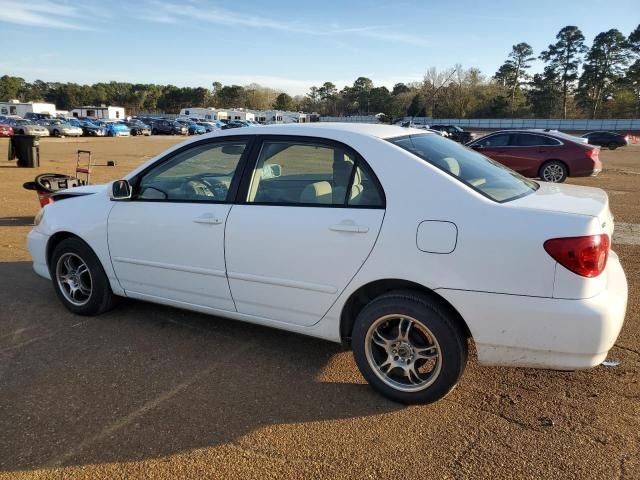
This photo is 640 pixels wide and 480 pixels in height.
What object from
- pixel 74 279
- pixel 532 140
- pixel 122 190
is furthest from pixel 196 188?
pixel 532 140

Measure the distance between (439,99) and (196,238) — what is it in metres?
97.6

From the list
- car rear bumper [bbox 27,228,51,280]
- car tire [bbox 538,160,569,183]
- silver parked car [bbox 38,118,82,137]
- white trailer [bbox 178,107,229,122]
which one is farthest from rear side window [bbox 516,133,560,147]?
white trailer [bbox 178,107,229,122]

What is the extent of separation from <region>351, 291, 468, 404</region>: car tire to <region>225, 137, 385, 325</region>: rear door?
0.30 meters

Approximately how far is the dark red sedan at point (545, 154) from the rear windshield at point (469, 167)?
1152 cm

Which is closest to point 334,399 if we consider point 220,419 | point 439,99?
point 220,419

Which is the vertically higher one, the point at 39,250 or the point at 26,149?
the point at 26,149

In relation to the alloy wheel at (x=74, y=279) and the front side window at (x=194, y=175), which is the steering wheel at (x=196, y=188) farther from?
the alloy wheel at (x=74, y=279)

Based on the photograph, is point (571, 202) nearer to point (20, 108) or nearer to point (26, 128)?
point (26, 128)

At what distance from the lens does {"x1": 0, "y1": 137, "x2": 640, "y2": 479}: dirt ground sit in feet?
8.52

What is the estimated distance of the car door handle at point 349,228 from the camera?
119 inches

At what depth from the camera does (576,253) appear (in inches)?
103

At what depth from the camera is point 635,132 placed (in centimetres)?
7381

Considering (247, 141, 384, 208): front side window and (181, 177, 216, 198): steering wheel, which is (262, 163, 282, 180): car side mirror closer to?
(247, 141, 384, 208): front side window

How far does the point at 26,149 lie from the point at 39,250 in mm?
14246
